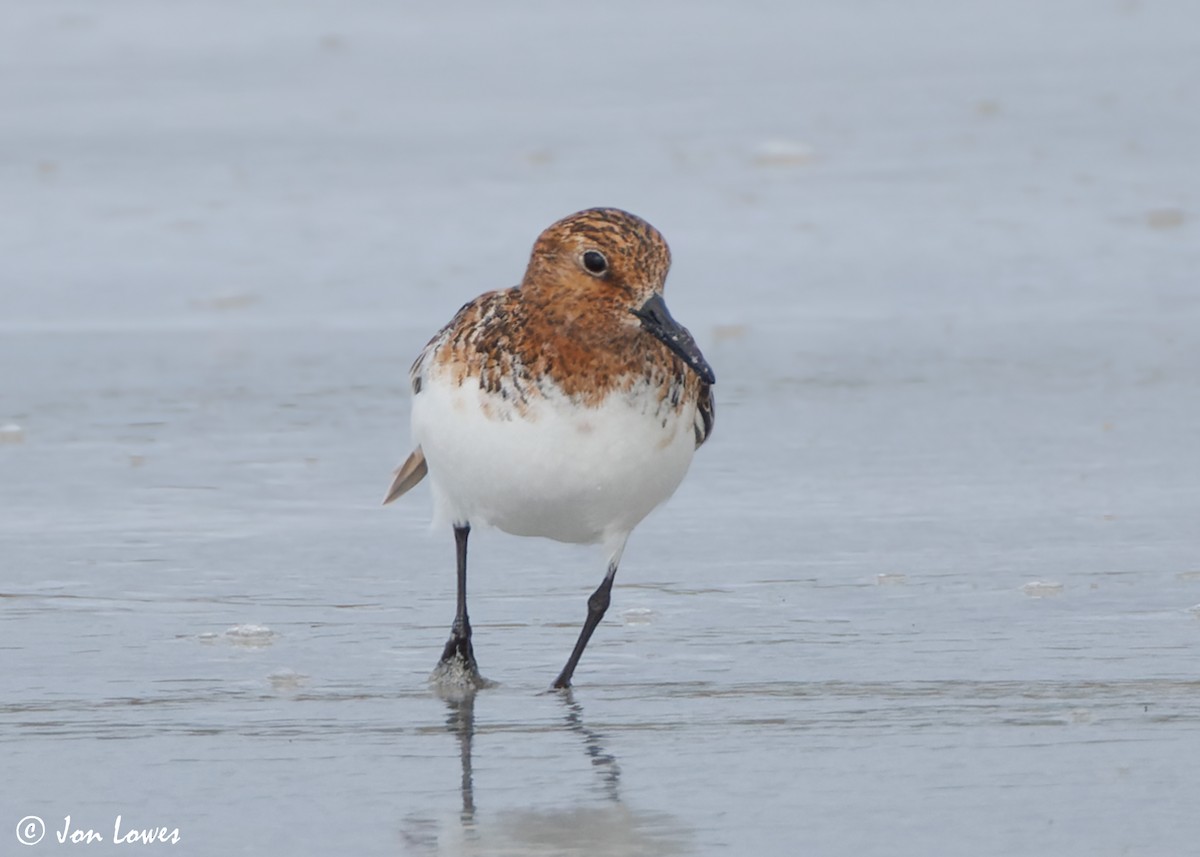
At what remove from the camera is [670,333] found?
178 inches

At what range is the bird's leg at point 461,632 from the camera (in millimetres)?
4781

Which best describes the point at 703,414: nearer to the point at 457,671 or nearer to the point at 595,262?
the point at 595,262

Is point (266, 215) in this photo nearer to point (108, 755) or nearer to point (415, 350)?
point (415, 350)

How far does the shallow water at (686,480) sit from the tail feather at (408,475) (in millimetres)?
227

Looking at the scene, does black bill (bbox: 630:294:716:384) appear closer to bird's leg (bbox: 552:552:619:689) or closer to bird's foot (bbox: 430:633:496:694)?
bird's leg (bbox: 552:552:619:689)

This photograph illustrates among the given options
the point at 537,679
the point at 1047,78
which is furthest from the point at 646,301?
the point at 1047,78

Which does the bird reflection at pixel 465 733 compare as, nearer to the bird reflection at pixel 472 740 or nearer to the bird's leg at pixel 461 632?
the bird reflection at pixel 472 740

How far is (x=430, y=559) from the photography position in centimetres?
582

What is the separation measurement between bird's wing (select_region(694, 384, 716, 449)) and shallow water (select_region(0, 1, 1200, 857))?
448mm

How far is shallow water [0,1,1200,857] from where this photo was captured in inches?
158

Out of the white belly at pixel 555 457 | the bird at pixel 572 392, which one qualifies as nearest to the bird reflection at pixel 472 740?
the bird at pixel 572 392

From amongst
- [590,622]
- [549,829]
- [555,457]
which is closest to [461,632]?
[590,622]

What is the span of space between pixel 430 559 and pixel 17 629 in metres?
1.16

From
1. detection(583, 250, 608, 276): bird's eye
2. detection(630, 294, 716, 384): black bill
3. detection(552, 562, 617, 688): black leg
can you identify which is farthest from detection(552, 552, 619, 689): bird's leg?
detection(583, 250, 608, 276): bird's eye
